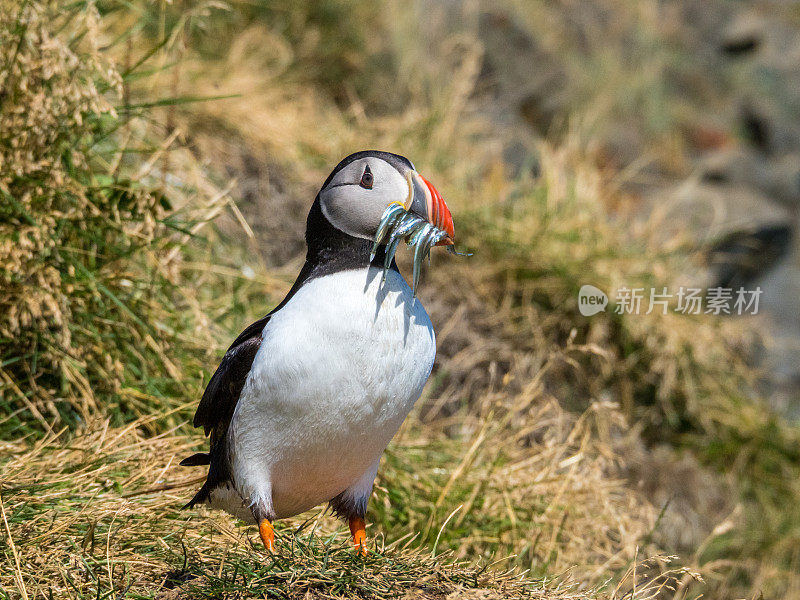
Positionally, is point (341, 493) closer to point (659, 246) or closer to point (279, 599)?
point (279, 599)

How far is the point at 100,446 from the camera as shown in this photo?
2.85 meters

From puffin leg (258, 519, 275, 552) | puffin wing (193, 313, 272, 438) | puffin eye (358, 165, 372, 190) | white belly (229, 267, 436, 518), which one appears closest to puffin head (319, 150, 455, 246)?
puffin eye (358, 165, 372, 190)

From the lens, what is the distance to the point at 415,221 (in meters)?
2.31

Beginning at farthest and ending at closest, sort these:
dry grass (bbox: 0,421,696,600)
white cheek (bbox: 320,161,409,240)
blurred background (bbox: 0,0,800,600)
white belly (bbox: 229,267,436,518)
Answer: blurred background (bbox: 0,0,800,600) < white cheek (bbox: 320,161,409,240) < white belly (bbox: 229,267,436,518) < dry grass (bbox: 0,421,696,600)

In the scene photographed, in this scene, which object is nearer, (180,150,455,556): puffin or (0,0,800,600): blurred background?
(180,150,455,556): puffin

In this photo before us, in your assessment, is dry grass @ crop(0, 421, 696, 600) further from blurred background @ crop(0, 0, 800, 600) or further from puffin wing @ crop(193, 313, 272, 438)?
puffin wing @ crop(193, 313, 272, 438)

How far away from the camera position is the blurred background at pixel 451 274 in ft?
8.89

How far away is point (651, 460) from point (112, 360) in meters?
3.29

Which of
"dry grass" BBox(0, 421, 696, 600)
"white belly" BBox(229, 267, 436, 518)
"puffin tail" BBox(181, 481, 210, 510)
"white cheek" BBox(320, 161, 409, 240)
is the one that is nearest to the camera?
"dry grass" BBox(0, 421, 696, 600)

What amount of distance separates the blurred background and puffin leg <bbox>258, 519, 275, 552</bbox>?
7 cm

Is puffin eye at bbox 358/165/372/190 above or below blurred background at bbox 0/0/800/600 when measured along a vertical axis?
above

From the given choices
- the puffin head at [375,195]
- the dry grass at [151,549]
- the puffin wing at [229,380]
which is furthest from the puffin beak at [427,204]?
the dry grass at [151,549]

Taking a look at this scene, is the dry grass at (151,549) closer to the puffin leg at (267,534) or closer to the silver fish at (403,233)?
the puffin leg at (267,534)

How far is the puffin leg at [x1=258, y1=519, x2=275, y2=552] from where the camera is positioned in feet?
7.47
